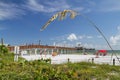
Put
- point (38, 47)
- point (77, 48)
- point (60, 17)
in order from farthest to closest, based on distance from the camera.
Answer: point (77, 48) < point (38, 47) < point (60, 17)

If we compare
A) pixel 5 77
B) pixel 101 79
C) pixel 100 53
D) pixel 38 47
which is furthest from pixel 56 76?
pixel 38 47

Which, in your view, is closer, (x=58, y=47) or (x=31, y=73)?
(x=31, y=73)

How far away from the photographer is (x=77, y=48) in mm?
95062

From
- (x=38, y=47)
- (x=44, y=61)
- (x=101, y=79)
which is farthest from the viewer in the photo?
(x=38, y=47)

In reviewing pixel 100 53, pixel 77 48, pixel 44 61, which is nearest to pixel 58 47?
pixel 77 48

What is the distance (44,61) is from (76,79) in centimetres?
160

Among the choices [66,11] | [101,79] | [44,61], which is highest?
[66,11]

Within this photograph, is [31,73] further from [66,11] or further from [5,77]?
[66,11]

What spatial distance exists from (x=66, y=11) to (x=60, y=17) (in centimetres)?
11

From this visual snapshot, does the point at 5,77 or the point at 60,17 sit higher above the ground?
the point at 60,17

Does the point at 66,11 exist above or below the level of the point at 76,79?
above

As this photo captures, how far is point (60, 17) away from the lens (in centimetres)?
209

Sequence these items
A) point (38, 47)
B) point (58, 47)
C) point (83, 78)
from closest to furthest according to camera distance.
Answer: point (83, 78), point (38, 47), point (58, 47)

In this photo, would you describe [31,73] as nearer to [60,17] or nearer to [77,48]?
[60,17]
